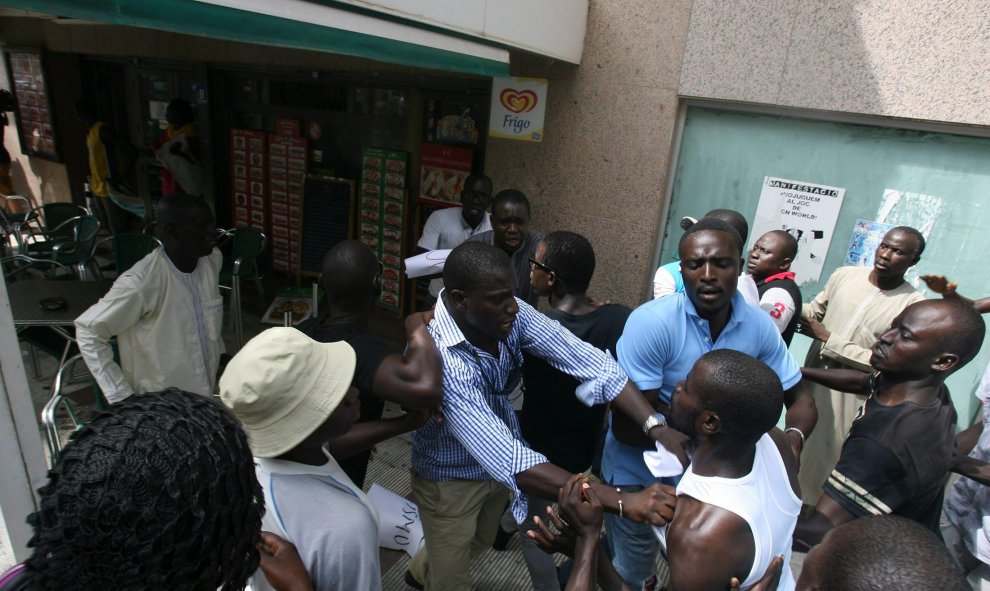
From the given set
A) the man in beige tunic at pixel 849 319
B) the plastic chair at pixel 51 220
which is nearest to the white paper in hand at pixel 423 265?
the man in beige tunic at pixel 849 319

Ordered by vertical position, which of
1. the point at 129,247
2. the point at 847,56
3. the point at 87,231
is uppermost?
the point at 847,56

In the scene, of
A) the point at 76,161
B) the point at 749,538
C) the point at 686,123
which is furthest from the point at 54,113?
the point at 749,538

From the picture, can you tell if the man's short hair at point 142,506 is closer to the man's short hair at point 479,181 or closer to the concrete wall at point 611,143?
the man's short hair at point 479,181

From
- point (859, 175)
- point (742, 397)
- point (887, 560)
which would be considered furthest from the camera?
point (859, 175)

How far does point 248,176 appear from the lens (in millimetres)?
6602

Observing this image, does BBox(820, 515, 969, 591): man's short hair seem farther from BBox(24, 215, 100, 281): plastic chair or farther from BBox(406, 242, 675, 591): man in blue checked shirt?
BBox(24, 215, 100, 281): plastic chair

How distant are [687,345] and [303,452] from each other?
1483mm

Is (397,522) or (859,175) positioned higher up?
(859,175)

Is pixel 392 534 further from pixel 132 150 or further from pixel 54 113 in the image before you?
pixel 54 113

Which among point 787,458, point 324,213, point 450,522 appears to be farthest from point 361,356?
point 324,213

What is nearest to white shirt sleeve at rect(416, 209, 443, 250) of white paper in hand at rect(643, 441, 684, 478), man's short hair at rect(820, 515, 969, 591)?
white paper in hand at rect(643, 441, 684, 478)

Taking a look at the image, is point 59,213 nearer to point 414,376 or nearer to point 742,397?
point 414,376

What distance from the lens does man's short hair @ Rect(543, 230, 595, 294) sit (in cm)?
237

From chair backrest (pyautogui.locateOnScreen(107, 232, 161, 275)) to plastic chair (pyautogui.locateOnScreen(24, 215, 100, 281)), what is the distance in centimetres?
90
